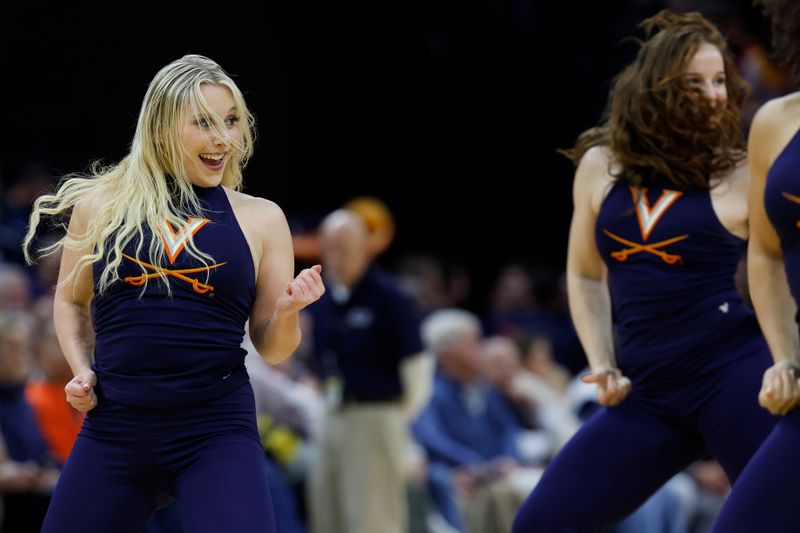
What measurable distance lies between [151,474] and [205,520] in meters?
0.24

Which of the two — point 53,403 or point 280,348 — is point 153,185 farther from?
point 53,403

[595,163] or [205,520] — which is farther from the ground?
[595,163]

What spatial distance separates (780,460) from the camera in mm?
3104

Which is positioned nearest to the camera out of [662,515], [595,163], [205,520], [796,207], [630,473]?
[796,207]

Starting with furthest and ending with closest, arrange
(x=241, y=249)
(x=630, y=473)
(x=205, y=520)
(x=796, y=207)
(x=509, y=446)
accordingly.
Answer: (x=509, y=446) < (x=630, y=473) < (x=241, y=249) < (x=205, y=520) < (x=796, y=207)

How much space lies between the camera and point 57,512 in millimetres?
3393

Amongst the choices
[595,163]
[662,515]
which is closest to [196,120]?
[595,163]

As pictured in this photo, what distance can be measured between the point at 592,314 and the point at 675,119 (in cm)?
70

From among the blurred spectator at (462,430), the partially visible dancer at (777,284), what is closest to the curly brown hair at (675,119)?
the partially visible dancer at (777,284)

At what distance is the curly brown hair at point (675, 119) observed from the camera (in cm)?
400

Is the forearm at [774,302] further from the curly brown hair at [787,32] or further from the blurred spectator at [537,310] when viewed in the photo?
the blurred spectator at [537,310]

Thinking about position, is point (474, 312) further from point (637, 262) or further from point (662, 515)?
point (637, 262)

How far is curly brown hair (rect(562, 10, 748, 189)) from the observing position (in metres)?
4.00

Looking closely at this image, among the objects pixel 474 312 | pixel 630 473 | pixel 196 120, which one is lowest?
pixel 474 312
